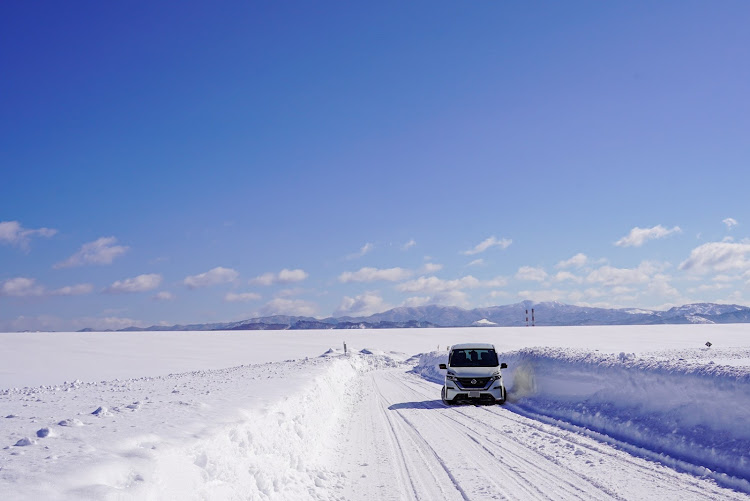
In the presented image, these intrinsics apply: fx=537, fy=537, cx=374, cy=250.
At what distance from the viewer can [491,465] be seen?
357 inches

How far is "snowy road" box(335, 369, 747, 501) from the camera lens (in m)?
7.45

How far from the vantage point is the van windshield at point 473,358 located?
1879 centimetres

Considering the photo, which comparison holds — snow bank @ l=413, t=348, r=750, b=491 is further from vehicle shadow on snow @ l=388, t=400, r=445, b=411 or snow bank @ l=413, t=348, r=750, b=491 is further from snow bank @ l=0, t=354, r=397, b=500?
snow bank @ l=0, t=354, r=397, b=500

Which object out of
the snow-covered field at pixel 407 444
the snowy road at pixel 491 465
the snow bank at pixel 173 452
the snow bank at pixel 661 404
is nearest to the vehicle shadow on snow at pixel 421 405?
the snow-covered field at pixel 407 444

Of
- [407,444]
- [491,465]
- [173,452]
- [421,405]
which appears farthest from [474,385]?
[173,452]

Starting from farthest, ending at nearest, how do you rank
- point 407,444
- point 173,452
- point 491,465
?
point 407,444
point 491,465
point 173,452

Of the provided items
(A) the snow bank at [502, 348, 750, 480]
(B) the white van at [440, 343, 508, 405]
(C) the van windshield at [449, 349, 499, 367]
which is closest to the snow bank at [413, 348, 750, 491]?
(A) the snow bank at [502, 348, 750, 480]

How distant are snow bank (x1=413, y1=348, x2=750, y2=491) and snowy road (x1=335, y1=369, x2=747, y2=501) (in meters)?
0.84

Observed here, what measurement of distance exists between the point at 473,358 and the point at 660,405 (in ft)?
28.0

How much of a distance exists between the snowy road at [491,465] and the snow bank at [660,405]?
0.84 m

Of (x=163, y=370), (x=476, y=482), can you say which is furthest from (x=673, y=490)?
(x=163, y=370)

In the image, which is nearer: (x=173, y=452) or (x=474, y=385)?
(x=173, y=452)

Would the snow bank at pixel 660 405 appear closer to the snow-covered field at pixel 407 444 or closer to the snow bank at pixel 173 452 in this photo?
the snow-covered field at pixel 407 444

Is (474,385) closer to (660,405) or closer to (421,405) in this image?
(421,405)
